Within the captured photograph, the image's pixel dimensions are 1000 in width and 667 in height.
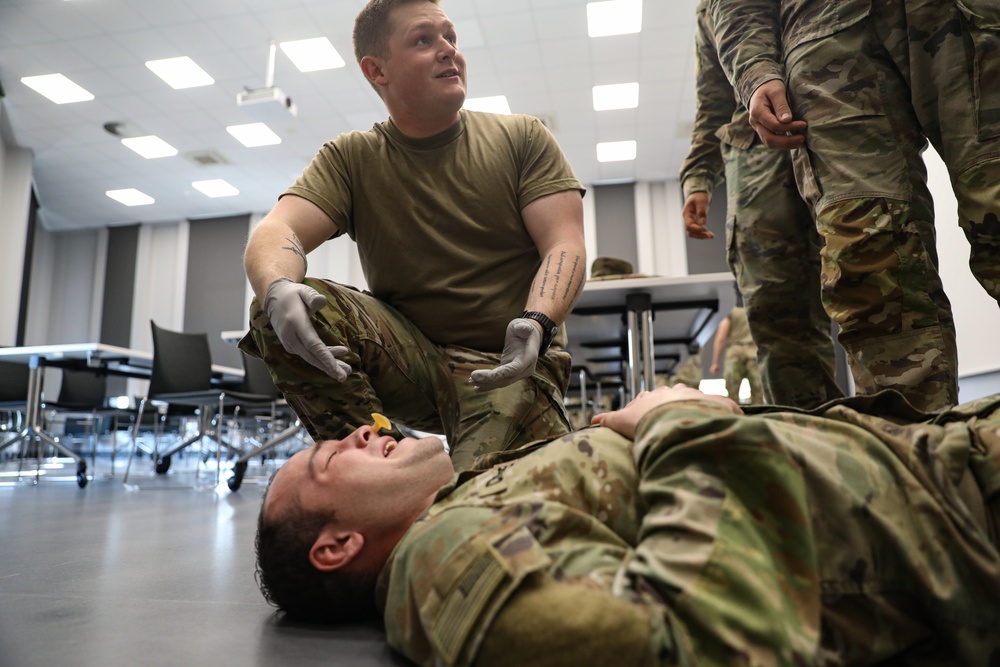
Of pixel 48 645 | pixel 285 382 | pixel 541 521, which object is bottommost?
pixel 48 645

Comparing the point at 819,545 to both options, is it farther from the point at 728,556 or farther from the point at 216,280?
the point at 216,280

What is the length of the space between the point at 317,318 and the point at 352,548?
0.54 m

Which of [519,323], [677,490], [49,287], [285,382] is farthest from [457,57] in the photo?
[49,287]

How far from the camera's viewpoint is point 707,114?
188 cm

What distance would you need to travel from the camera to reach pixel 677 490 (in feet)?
1.92

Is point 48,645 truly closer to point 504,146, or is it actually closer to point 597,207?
point 504,146

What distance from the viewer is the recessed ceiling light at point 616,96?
669 cm

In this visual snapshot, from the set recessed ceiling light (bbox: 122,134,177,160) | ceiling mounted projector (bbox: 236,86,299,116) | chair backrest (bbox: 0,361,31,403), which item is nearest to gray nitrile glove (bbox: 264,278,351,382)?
chair backrest (bbox: 0,361,31,403)

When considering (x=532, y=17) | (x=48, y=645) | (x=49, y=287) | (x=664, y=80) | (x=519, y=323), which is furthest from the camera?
(x=49, y=287)

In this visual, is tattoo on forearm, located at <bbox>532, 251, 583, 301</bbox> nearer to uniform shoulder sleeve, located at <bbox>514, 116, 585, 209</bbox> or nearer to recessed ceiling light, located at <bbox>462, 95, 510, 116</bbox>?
uniform shoulder sleeve, located at <bbox>514, 116, 585, 209</bbox>

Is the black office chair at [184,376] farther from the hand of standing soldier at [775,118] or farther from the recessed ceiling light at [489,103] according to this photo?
the recessed ceiling light at [489,103]

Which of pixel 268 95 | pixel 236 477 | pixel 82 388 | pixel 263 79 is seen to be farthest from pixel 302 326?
pixel 263 79

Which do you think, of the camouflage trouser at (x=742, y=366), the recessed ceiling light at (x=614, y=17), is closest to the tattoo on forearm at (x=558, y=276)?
the camouflage trouser at (x=742, y=366)

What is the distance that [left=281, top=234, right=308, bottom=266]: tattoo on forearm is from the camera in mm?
1353
